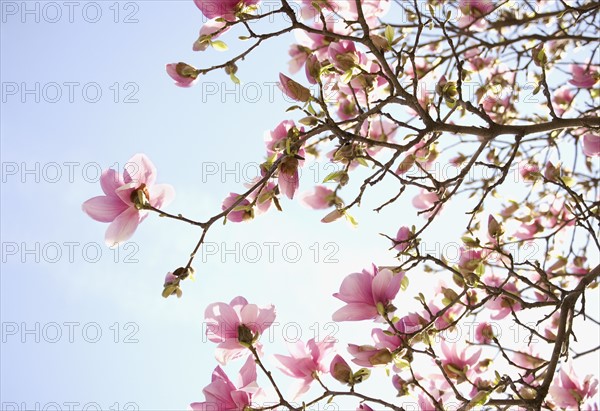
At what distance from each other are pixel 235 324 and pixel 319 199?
40 cm

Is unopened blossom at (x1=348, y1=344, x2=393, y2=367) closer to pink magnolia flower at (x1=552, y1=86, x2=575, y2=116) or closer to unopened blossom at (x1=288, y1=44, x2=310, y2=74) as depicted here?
unopened blossom at (x1=288, y1=44, x2=310, y2=74)

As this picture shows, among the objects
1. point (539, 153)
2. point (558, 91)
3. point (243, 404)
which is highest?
point (558, 91)

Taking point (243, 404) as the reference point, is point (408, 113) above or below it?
above

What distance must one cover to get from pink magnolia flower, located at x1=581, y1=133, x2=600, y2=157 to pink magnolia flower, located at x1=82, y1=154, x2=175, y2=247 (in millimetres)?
1223

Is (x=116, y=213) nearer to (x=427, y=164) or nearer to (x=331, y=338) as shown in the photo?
(x=331, y=338)

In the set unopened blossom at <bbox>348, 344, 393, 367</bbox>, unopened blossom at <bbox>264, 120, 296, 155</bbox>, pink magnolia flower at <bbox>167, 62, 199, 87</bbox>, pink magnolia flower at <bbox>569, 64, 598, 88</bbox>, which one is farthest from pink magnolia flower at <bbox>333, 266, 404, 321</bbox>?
pink magnolia flower at <bbox>569, 64, 598, 88</bbox>

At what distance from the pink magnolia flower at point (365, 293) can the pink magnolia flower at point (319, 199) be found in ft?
0.98

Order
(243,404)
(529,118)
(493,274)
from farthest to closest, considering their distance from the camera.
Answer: (529,118)
(493,274)
(243,404)

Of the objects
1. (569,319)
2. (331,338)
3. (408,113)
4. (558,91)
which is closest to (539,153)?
(558,91)

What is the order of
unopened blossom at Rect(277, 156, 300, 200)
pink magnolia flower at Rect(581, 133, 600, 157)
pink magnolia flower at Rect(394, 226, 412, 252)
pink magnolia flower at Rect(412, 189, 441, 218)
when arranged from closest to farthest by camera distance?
unopened blossom at Rect(277, 156, 300, 200) → pink magnolia flower at Rect(394, 226, 412, 252) → pink magnolia flower at Rect(581, 133, 600, 157) → pink magnolia flower at Rect(412, 189, 441, 218)

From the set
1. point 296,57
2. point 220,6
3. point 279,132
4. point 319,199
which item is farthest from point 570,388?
point 220,6

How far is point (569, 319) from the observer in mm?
1124

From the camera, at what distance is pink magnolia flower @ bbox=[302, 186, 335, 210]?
51.9 inches

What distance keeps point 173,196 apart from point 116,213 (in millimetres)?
116
